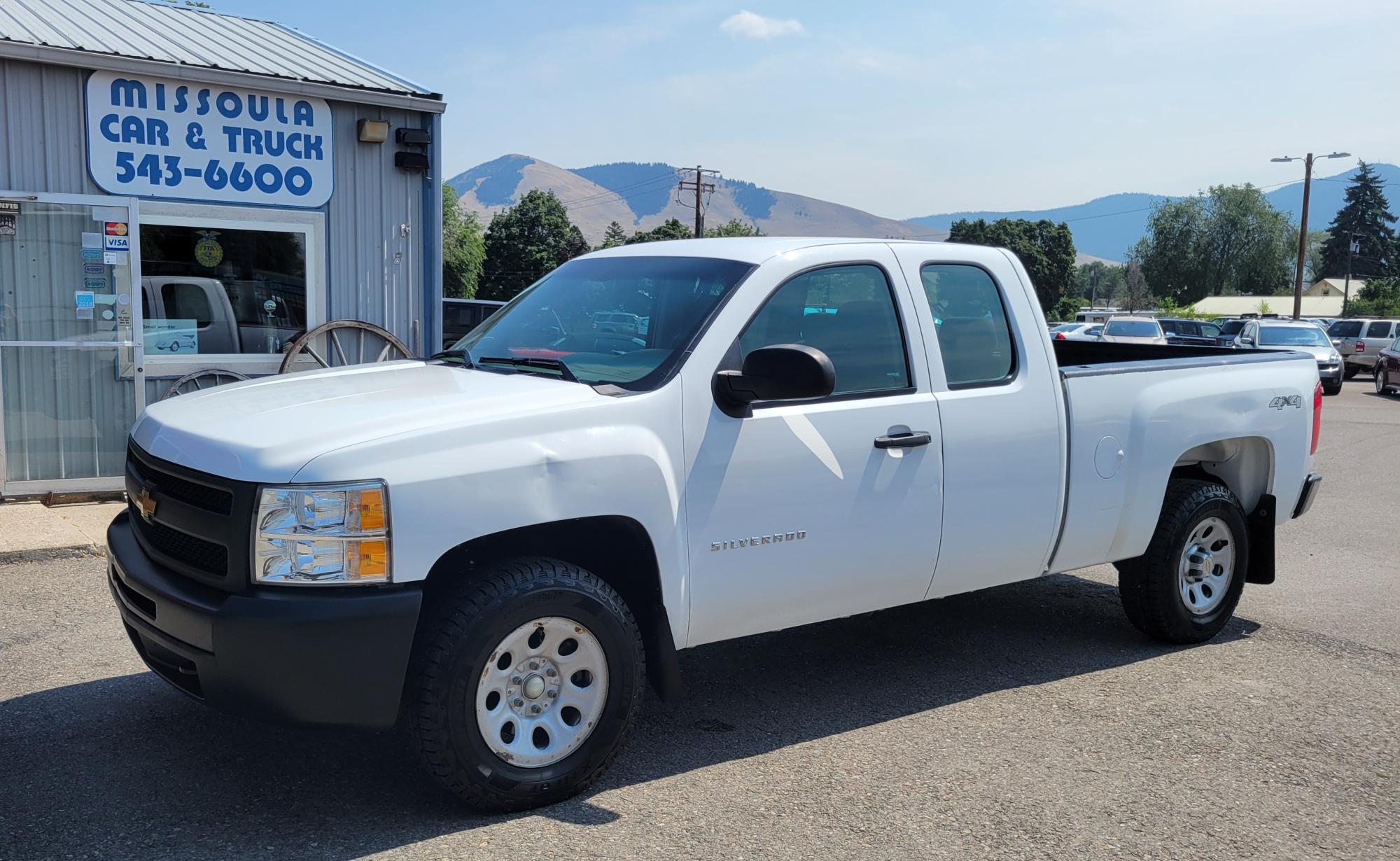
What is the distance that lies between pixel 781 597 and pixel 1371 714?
269 cm

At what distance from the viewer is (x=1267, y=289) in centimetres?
9544

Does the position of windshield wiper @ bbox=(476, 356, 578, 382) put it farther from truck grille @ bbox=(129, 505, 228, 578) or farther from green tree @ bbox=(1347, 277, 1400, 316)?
green tree @ bbox=(1347, 277, 1400, 316)

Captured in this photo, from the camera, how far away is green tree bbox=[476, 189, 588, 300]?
7431 centimetres

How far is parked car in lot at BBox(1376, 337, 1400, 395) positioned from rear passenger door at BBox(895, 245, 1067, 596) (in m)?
24.0

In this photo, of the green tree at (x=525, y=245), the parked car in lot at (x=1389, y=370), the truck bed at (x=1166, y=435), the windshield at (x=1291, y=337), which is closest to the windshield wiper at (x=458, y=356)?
the truck bed at (x=1166, y=435)

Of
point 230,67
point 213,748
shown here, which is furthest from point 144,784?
point 230,67

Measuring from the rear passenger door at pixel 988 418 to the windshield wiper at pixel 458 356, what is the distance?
183 centimetres

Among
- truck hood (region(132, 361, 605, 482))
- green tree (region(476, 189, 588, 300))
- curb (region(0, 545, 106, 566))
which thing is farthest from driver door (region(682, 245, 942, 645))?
green tree (region(476, 189, 588, 300))

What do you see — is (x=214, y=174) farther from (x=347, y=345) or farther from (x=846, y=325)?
(x=846, y=325)

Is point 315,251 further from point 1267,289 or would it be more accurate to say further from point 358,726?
point 1267,289

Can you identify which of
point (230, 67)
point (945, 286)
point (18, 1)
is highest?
point (18, 1)

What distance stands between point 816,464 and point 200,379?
7452 millimetres

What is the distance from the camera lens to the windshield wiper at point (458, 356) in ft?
15.4

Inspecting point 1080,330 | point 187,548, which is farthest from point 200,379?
point 1080,330
